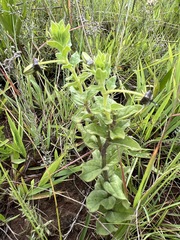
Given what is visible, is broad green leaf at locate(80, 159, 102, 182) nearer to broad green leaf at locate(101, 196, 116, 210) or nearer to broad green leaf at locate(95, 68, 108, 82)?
broad green leaf at locate(101, 196, 116, 210)

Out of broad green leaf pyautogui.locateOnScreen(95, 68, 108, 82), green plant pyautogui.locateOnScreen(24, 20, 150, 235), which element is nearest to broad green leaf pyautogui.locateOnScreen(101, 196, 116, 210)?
green plant pyautogui.locateOnScreen(24, 20, 150, 235)

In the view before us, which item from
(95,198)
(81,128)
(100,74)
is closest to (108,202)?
(95,198)


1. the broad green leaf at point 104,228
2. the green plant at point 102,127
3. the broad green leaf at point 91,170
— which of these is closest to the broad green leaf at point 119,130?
the green plant at point 102,127

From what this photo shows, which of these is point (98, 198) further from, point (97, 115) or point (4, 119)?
point (4, 119)

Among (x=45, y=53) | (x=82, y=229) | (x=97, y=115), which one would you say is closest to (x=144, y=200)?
(x=82, y=229)

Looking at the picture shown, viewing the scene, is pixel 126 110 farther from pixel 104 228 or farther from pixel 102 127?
pixel 104 228

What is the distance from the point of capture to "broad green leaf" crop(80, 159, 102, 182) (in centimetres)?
75

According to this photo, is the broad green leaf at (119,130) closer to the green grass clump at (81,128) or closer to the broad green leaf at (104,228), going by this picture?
the green grass clump at (81,128)

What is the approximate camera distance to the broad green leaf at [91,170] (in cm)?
75

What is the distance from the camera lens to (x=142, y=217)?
88 centimetres

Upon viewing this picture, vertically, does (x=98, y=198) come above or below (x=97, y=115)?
below

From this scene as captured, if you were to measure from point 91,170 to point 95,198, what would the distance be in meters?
0.08

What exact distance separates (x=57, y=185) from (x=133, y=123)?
0.31m

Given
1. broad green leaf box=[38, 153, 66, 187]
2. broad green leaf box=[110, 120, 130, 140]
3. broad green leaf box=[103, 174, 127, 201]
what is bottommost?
broad green leaf box=[38, 153, 66, 187]
